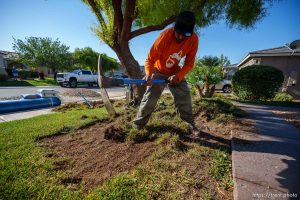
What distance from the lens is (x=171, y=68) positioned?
113 inches

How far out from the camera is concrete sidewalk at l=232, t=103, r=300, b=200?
1.46 meters

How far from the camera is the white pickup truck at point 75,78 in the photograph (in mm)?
18839

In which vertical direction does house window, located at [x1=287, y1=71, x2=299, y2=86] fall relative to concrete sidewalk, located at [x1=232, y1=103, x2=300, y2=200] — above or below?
above

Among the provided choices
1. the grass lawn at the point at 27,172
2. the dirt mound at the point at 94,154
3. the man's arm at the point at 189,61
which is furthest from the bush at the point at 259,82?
the grass lawn at the point at 27,172

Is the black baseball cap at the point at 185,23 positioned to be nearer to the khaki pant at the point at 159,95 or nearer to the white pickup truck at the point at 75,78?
the khaki pant at the point at 159,95

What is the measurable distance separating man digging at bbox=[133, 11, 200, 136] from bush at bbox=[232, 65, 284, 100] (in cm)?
614

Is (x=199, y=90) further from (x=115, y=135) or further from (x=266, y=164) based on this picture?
(x=266, y=164)

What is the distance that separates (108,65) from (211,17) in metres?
33.5

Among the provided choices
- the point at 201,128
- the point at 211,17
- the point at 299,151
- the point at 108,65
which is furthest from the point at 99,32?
the point at 108,65

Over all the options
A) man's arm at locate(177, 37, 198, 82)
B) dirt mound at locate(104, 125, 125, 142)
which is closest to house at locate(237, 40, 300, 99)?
man's arm at locate(177, 37, 198, 82)

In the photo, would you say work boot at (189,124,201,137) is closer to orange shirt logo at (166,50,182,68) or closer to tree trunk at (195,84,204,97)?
orange shirt logo at (166,50,182,68)

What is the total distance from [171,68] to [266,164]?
71.6 inches

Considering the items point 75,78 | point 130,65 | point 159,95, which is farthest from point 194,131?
point 75,78

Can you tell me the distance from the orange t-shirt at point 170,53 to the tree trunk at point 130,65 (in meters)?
2.46
